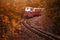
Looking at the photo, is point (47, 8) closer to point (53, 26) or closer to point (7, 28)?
point (53, 26)

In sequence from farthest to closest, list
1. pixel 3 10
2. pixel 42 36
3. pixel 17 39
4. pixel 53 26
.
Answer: pixel 53 26, pixel 42 36, pixel 17 39, pixel 3 10

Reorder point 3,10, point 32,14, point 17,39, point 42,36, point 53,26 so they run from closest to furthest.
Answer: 1. point 3,10
2. point 17,39
3. point 42,36
4. point 53,26
5. point 32,14

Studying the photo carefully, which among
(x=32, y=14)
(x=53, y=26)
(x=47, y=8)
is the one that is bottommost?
(x=32, y=14)

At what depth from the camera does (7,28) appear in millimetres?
11812

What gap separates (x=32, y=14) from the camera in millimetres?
30797

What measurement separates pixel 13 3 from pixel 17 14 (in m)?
0.70

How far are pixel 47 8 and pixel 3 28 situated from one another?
698cm

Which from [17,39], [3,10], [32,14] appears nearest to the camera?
[3,10]

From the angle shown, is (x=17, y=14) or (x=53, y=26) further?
(x=53, y=26)

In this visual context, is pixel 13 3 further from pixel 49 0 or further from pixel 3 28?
pixel 49 0

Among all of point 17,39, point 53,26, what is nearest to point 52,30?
point 53,26

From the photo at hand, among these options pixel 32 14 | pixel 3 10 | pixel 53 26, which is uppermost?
pixel 3 10

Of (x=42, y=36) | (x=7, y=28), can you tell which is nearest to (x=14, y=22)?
(x=7, y=28)

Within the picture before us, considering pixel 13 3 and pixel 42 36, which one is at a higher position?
pixel 13 3
